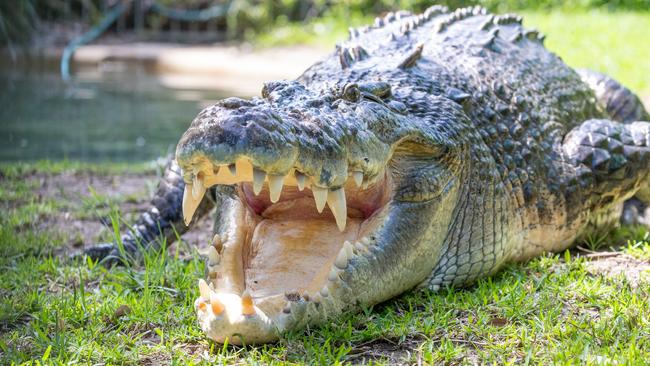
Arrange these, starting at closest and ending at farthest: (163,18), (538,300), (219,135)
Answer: (219,135), (538,300), (163,18)

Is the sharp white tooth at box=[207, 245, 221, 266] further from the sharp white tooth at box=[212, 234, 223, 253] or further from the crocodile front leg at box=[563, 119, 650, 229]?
the crocodile front leg at box=[563, 119, 650, 229]

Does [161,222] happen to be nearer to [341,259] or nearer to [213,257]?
[213,257]

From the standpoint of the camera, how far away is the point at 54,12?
22156 mm

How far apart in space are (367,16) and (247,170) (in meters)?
15.1

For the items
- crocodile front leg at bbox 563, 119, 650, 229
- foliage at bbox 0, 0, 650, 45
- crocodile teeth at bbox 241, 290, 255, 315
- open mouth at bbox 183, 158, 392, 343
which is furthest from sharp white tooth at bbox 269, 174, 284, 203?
Answer: foliage at bbox 0, 0, 650, 45

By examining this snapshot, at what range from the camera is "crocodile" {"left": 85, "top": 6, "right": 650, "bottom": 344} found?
7.82 ft

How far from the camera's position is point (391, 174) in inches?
112

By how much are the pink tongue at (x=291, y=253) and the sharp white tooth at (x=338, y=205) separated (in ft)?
0.84

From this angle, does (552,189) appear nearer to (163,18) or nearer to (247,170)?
(247,170)

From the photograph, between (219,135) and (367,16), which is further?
(367,16)

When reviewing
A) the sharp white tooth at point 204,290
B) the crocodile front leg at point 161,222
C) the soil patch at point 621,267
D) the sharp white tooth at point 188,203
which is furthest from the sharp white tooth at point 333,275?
the crocodile front leg at point 161,222

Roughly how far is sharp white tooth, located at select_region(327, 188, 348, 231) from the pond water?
3.25 meters

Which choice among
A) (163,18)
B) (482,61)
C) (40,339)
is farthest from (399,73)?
(163,18)

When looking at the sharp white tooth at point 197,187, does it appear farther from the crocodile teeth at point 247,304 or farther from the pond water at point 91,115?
the pond water at point 91,115
